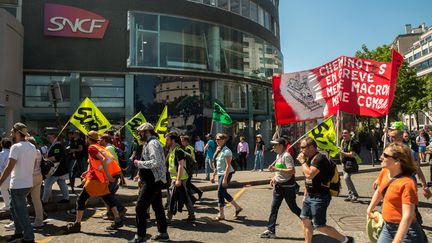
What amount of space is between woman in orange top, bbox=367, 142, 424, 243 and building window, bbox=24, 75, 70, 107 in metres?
20.9

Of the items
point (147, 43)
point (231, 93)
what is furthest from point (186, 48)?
point (231, 93)

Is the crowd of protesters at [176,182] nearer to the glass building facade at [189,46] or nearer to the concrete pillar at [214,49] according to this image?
the glass building facade at [189,46]

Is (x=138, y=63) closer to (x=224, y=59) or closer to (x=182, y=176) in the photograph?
(x=224, y=59)

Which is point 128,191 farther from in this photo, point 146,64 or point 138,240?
point 146,64

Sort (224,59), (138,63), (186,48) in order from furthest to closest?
(224,59), (186,48), (138,63)

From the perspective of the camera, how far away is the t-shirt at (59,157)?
8.82m

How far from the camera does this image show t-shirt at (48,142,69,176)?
28.9 ft

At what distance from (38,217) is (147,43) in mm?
17362

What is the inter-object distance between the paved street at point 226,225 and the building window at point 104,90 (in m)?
14.1

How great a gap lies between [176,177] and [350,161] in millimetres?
4332

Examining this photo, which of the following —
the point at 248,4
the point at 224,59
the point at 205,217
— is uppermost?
the point at 248,4

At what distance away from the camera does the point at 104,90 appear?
22797mm

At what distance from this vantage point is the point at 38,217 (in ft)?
23.5

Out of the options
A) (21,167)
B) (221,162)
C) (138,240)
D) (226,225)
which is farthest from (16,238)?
(221,162)
